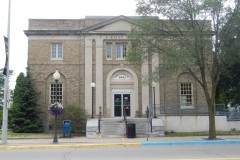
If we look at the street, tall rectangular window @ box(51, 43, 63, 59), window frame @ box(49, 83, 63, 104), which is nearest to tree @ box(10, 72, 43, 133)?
window frame @ box(49, 83, 63, 104)

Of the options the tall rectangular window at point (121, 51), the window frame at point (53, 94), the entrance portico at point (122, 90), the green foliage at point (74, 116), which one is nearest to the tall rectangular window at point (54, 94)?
the window frame at point (53, 94)

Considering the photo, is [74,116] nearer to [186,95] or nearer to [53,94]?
[53,94]

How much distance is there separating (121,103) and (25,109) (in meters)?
8.73

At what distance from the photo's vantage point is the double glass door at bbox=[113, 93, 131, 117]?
107 feet

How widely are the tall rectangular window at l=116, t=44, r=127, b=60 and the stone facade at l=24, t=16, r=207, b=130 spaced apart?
1.18 ft

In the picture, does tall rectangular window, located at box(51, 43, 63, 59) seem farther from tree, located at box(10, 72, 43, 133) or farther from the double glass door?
the double glass door

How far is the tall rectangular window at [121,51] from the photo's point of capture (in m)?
33.2

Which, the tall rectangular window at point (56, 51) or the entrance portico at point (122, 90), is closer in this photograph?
the entrance portico at point (122, 90)

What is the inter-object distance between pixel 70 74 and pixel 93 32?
4.49 metres

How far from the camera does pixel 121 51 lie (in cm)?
3325

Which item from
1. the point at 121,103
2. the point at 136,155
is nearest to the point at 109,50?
the point at 121,103

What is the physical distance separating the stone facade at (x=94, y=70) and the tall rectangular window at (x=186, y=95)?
1.31ft

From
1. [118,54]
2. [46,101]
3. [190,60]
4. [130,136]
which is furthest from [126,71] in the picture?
[190,60]

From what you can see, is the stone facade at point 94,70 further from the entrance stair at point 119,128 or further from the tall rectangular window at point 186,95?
the entrance stair at point 119,128
